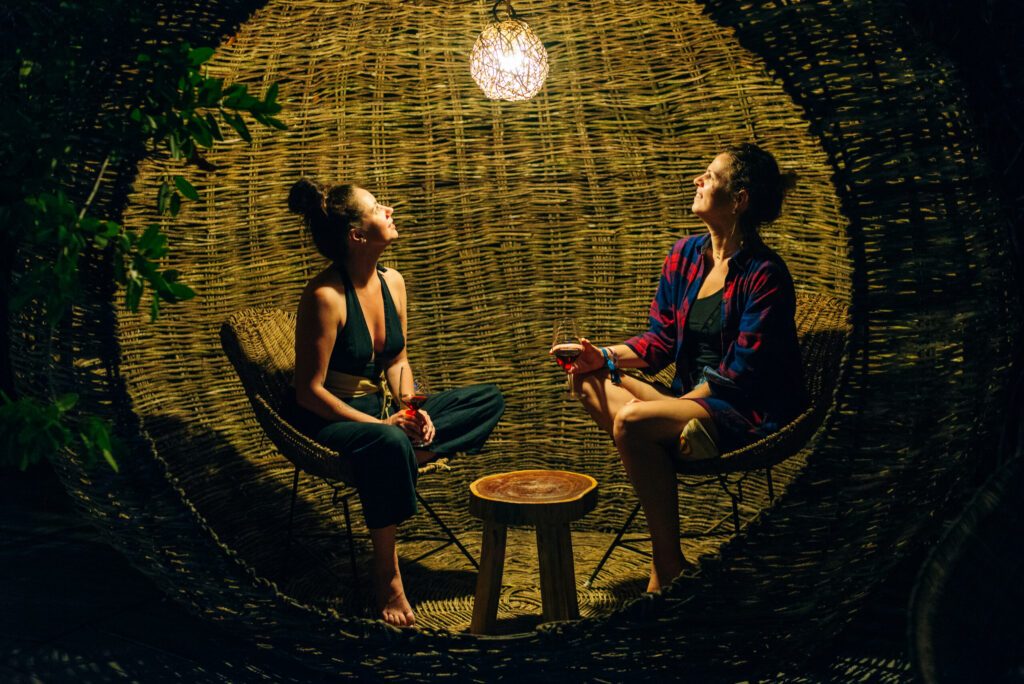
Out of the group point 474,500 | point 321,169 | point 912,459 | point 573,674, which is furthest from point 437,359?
point 912,459

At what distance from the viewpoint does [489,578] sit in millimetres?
3541

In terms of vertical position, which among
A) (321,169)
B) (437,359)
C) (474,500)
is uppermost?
(321,169)

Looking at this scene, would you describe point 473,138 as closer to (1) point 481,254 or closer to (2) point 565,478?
(1) point 481,254

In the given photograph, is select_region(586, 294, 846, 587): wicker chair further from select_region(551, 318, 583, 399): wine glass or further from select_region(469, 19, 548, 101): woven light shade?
select_region(469, 19, 548, 101): woven light shade

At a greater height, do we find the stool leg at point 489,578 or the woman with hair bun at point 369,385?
the woman with hair bun at point 369,385

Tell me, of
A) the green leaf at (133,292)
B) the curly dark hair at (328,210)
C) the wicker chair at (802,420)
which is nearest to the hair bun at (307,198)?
the curly dark hair at (328,210)

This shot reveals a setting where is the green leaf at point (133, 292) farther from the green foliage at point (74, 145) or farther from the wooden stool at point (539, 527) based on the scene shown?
the wooden stool at point (539, 527)

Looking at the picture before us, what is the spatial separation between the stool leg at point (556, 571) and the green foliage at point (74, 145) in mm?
1282

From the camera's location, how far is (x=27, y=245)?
325 centimetres

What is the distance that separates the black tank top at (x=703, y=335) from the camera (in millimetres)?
3725

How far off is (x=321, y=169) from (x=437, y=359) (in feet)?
2.95

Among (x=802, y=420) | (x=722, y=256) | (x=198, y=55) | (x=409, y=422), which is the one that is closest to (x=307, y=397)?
(x=409, y=422)

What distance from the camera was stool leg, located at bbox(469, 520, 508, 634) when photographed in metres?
3.51

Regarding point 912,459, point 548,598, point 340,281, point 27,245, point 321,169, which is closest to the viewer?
point 912,459
